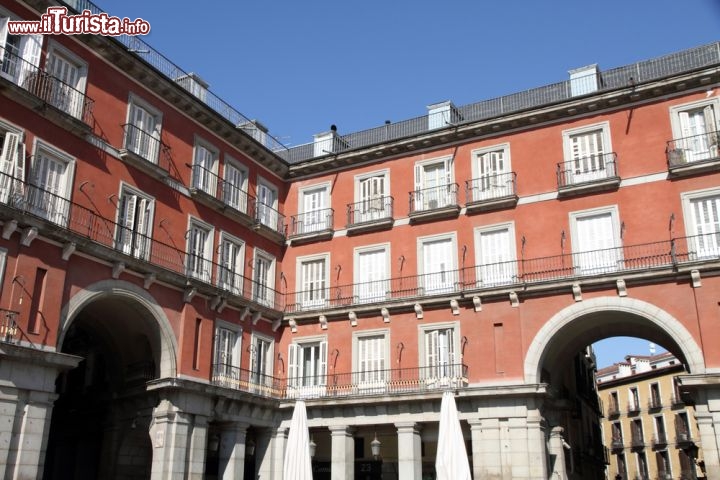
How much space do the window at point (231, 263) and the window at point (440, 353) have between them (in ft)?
24.6

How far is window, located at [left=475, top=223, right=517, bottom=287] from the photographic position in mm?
26484

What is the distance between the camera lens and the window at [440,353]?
26.3m

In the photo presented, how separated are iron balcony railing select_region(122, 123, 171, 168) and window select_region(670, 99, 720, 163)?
17.8 meters

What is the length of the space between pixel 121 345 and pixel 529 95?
1880 cm

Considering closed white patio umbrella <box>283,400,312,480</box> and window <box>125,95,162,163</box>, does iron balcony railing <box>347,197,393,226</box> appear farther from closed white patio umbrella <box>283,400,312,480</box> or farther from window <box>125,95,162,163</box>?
closed white patio umbrella <box>283,400,312,480</box>

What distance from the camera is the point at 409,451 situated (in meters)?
26.0

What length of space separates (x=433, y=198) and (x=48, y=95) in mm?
14584

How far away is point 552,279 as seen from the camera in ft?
82.9

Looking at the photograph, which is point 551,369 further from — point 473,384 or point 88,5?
point 88,5

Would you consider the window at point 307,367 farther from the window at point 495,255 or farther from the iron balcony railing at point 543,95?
the iron balcony railing at point 543,95

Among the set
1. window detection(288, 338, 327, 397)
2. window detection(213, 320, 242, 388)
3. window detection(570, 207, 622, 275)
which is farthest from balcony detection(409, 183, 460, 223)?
window detection(213, 320, 242, 388)

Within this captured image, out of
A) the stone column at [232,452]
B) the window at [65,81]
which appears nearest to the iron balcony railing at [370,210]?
the stone column at [232,452]

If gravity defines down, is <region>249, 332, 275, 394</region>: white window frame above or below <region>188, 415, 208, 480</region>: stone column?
above

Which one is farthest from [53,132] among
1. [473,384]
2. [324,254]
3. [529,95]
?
[529,95]
